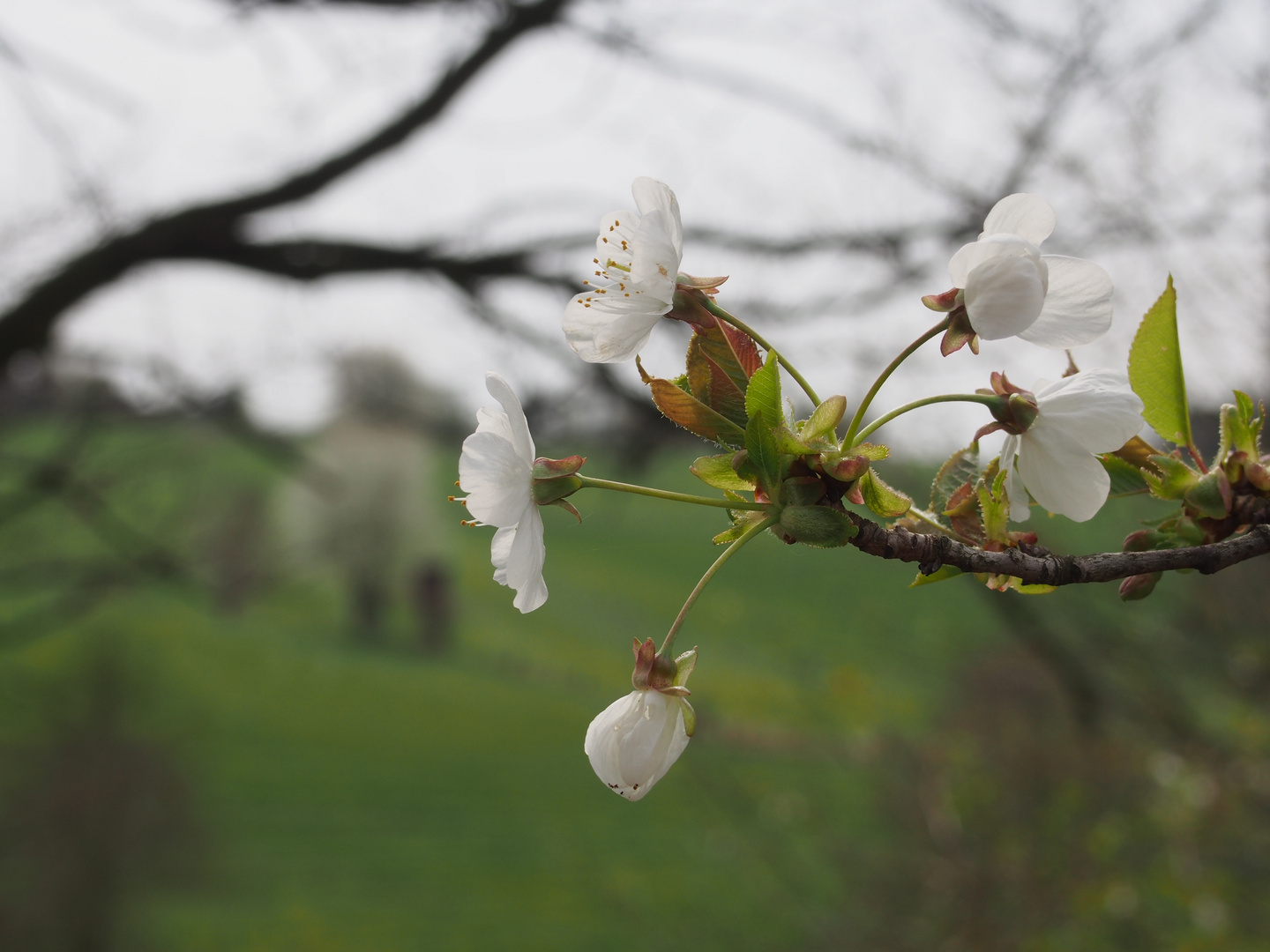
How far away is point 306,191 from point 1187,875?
2.81 metres

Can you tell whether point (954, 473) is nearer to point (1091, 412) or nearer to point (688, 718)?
point (1091, 412)

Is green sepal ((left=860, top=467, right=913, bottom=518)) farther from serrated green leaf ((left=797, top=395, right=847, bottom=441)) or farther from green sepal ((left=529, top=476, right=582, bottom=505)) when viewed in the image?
green sepal ((left=529, top=476, right=582, bottom=505))

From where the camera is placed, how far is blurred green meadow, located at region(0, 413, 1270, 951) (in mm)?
2340

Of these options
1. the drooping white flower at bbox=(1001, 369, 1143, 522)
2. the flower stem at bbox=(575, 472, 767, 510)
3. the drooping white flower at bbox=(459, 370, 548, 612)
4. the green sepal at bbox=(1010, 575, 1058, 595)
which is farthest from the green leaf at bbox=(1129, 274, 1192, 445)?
the drooping white flower at bbox=(459, 370, 548, 612)

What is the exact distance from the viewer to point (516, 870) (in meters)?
7.48

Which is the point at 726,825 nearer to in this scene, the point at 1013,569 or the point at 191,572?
the point at 191,572

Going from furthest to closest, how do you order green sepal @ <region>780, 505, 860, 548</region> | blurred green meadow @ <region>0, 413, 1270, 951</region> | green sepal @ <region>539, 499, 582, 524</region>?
blurred green meadow @ <region>0, 413, 1270, 951</region>
green sepal @ <region>539, 499, 582, 524</region>
green sepal @ <region>780, 505, 860, 548</region>

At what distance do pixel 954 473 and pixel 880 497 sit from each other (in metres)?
0.08

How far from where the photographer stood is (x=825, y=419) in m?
0.43

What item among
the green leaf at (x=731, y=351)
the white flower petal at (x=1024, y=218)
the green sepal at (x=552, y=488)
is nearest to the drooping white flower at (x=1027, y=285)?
the white flower petal at (x=1024, y=218)

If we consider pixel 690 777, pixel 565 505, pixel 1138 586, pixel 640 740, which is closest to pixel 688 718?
pixel 640 740

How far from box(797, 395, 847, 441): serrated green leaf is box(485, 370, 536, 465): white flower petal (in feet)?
0.45

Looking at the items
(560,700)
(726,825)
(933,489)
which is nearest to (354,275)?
(933,489)

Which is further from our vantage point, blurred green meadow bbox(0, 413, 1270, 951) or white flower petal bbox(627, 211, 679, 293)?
blurred green meadow bbox(0, 413, 1270, 951)
